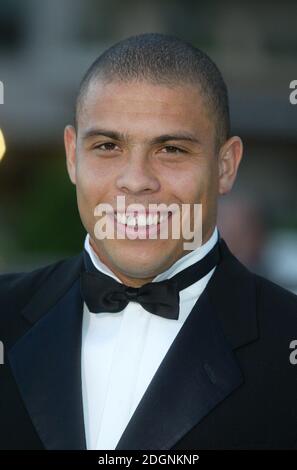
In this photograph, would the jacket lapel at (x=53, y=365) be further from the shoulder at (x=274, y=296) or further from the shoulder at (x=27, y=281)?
the shoulder at (x=274, y=296)

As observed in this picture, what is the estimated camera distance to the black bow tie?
3.01m

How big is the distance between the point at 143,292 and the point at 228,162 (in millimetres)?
572

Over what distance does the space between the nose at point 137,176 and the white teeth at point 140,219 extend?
9 cm

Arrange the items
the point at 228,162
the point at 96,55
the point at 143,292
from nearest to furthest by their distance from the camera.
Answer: the point at 143,292, the point at 228,162, the point at 96,55

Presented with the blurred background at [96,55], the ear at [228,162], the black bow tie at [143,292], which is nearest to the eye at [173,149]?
the ear at [228,162]

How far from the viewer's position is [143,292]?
3037mm

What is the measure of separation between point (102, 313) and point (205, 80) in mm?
865

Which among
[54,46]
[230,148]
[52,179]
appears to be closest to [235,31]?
[54,46]

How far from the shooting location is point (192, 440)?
9.05ft

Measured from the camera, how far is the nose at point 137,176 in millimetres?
2795

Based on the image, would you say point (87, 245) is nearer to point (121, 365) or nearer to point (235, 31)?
point (121, 365)

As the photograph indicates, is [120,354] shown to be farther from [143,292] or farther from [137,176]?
[137,176]

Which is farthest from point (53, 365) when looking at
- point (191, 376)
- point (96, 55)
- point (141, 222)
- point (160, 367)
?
point (96, 55)

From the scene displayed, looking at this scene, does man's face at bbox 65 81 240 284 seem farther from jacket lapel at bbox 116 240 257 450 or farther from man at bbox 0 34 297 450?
jacket lapel at bbox 116 240 257 450
